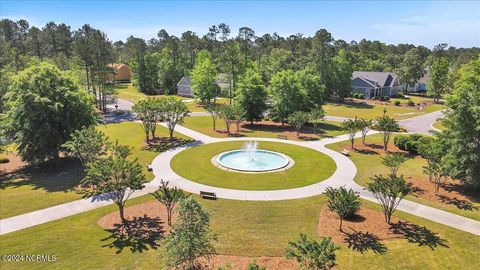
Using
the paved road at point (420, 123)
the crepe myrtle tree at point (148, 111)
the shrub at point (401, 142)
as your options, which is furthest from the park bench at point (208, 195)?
the paved road at point (420, 123)

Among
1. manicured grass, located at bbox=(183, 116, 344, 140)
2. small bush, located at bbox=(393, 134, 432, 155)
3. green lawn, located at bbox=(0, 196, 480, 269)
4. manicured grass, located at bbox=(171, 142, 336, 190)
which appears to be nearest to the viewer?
green lawn, located at bbox=(0, 196, 480, 269)

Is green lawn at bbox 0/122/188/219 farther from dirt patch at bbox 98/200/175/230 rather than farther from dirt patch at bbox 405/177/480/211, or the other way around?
dirt patch at bbox 405/177/480/211

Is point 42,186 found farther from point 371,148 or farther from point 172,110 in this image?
point 371,148

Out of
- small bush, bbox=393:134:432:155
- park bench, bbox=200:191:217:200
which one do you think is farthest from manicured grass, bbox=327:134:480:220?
park bench, bbox=200:191:217:200

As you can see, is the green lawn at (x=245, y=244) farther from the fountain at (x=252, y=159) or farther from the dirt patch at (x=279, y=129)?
the dirt patch at (x=279, y=129)

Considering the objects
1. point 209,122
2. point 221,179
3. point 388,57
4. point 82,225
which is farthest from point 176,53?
point 82,225

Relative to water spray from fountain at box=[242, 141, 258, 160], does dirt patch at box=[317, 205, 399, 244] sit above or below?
below

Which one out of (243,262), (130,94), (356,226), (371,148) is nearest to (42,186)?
(243,262)
